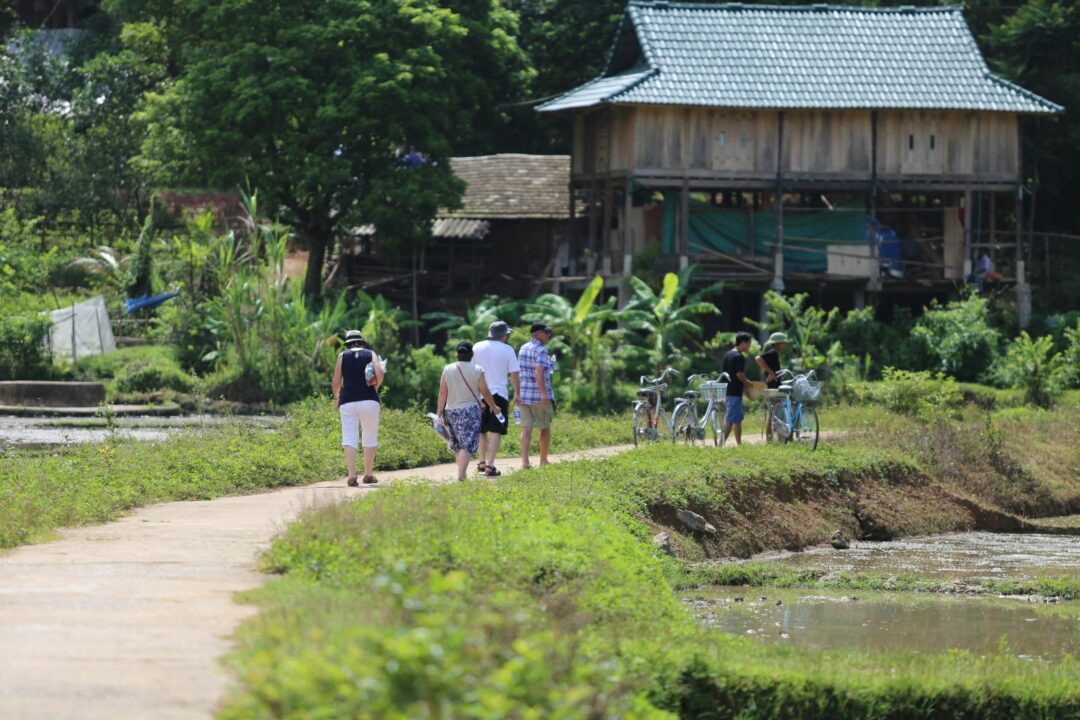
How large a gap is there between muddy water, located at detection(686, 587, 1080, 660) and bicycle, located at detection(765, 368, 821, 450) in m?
6.18

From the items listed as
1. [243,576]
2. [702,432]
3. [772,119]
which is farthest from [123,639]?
[772,119]

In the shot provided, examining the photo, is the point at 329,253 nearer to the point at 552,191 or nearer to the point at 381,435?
the point at 552,191

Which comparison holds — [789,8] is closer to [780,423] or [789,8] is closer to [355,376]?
[780,423]

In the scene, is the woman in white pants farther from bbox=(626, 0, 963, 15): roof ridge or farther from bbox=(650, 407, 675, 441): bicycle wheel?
bbox=(626, 0, 963, 15): roof ridge

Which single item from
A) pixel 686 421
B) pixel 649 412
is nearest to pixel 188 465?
pixel 649 412

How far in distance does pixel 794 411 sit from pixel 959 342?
14339 mm

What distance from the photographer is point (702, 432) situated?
73.7ft

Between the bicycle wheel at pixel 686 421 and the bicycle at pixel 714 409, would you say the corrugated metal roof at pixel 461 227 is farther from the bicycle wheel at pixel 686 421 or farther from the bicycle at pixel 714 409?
the bicycle wheel at pixel 686 421

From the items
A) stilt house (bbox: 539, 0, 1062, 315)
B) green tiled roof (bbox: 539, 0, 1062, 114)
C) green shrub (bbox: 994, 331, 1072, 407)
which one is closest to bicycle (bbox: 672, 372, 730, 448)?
green shrub (bbox: 994, 331, 1072, 407)

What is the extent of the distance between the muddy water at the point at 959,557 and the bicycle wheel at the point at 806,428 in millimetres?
1999

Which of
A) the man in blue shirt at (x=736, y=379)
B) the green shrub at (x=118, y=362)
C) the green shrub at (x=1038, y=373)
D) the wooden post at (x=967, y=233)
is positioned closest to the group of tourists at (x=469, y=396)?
the man in blue shirt at (x=736, y=379)

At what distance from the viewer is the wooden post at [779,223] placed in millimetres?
36875

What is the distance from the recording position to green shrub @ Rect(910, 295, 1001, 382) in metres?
35.0

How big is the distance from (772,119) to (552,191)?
776 cm
